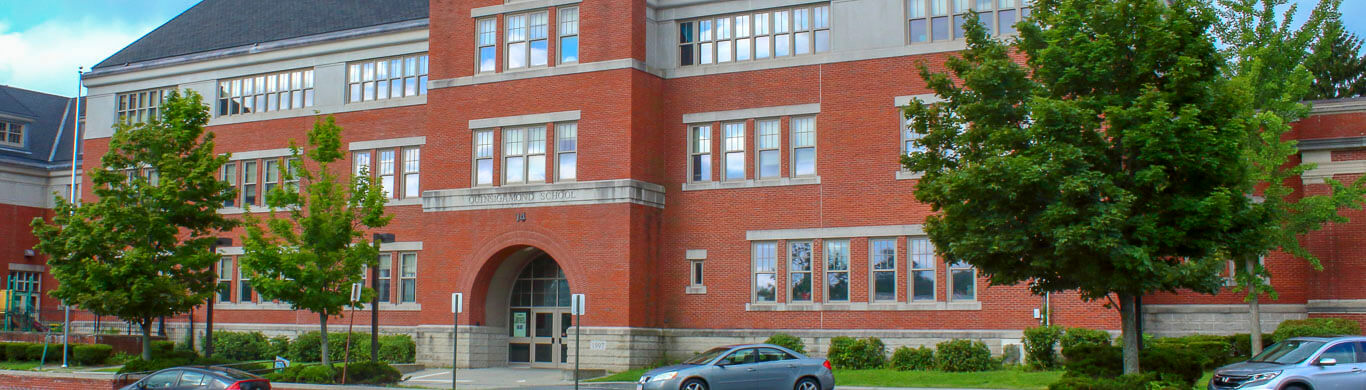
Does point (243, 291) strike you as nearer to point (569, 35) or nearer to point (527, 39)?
point (527, 39)

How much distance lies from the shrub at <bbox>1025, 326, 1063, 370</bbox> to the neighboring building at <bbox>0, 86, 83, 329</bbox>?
41686 millimetres

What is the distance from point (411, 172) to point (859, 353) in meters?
17.2

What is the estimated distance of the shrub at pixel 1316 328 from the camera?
30.3 m

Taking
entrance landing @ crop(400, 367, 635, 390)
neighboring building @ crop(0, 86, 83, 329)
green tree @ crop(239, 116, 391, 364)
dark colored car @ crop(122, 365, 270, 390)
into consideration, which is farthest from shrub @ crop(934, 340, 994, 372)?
neighboring building @ crop(0, 86, 83, 329)

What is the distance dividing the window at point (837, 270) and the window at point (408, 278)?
14.5m

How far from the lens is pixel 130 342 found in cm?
4044

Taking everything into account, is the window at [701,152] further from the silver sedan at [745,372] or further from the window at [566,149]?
the silver sedan at [745,372]

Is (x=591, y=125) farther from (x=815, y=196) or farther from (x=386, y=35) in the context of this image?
(x=386, y=35)

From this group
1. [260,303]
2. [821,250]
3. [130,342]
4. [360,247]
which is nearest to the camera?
[360,247]

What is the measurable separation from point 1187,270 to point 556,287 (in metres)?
21.7

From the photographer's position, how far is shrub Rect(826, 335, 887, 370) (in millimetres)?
32438

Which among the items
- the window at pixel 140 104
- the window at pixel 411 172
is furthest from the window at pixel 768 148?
the window at pixel 140 104

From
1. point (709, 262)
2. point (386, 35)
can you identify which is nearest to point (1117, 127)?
point (709, 262)

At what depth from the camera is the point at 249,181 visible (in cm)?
4494
